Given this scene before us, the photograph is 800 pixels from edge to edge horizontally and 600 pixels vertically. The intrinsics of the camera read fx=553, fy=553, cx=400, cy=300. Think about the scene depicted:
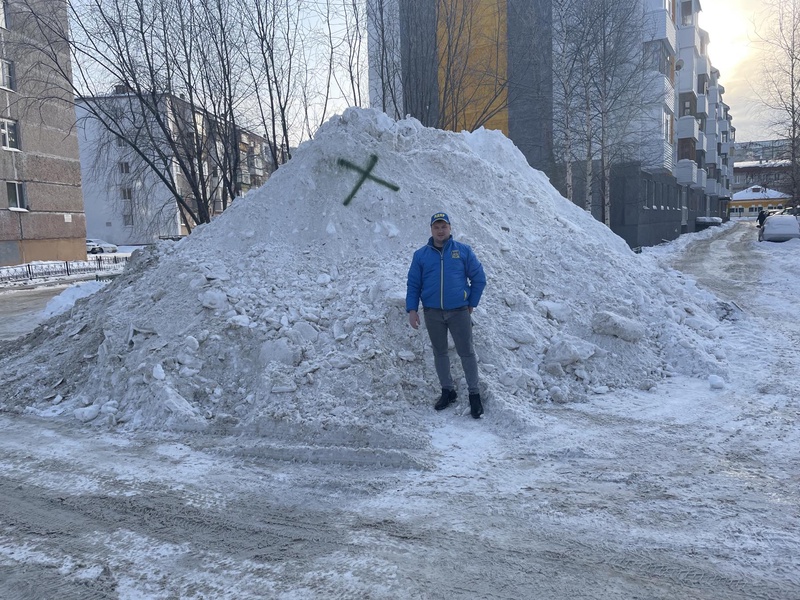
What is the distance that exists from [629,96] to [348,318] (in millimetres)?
18004

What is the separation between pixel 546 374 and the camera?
5.48 metres

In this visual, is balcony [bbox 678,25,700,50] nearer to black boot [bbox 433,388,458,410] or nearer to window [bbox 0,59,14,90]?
window [bbox 0,59,14,90]

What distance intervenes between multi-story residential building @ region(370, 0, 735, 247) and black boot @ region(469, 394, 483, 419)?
10155mm

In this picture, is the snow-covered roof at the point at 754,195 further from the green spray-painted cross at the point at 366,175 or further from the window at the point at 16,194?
the green spray-painted cross at the point at 366,175

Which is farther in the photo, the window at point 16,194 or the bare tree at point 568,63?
the window at point 16,194

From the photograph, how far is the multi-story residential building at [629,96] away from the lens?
44.1 feet

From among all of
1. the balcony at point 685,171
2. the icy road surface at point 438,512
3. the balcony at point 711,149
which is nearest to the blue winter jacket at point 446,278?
the icy road surface at point 438,512

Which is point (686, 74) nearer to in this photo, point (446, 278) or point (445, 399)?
point (446, 278)

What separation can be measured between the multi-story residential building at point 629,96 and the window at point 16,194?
18.6 metres

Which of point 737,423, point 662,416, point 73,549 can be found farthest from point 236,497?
point 737,423

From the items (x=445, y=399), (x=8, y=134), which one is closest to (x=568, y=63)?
(x=445, y=399)

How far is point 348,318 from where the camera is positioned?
5.68 metres

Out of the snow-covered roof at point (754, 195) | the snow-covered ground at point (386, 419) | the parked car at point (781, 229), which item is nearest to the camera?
the snow-covered ground at point (386, 419)

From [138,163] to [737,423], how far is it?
561 inches
